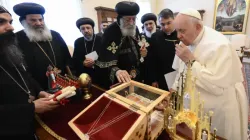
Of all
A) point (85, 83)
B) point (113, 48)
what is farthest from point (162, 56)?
point (85, 83)

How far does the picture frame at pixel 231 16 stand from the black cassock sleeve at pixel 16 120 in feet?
31.9

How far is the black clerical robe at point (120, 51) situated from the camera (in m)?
1.98

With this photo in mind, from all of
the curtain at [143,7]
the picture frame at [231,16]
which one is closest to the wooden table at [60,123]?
the curtain at [143,7]

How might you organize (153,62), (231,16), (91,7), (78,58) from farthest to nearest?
1. (231,16)
2. (91,7)
3. (78,58)
4. (153,62)

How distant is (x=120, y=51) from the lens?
2084 millimetres

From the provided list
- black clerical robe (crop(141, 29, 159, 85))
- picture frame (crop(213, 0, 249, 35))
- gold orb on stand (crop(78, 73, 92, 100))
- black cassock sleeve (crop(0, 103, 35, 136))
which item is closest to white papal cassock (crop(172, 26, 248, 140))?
black clerical robe (crop(141, 29, 159, 85))

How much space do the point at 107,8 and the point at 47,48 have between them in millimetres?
4016

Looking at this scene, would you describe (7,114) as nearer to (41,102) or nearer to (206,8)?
(41,102)

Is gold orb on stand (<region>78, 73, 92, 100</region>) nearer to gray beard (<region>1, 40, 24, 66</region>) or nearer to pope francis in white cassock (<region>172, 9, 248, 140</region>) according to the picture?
gray beard (<region>1, 40, 24, 66</region>)

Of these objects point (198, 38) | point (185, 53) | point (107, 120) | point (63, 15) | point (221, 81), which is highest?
point (63, 15)

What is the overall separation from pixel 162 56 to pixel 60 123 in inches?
74.1

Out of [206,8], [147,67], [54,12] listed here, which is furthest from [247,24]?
[54,12]

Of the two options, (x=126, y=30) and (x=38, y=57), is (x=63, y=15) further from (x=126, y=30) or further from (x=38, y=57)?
(x=126, y=30)

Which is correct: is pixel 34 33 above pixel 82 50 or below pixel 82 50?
above
